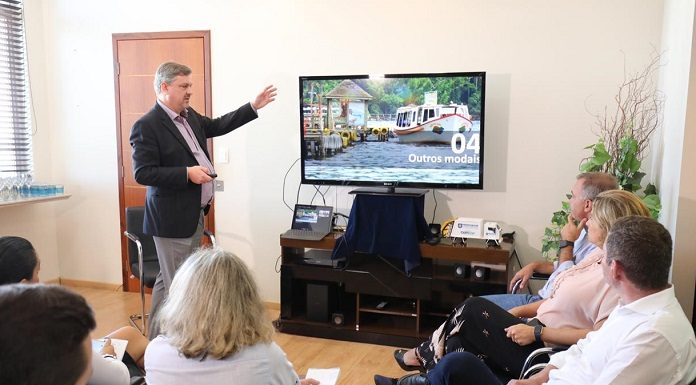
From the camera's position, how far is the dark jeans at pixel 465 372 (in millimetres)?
1980

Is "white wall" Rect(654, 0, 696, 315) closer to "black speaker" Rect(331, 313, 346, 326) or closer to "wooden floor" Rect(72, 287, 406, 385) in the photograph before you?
"wooden floor" Rect(72, 287, 406, 385)

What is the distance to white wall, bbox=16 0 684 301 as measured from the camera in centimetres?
341

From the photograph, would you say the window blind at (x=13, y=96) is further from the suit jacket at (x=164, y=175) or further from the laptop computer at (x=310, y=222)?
the laptop computer at (x=310, y=222)

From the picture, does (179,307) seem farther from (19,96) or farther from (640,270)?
(19,96)

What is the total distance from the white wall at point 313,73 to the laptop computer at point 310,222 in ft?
0.85

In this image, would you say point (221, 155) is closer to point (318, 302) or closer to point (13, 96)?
point (318, 302)

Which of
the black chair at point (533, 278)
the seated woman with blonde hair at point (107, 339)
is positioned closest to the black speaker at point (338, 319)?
the black chair at point (533, 278)

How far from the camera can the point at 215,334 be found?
1.36 meters

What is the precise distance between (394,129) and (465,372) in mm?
1886

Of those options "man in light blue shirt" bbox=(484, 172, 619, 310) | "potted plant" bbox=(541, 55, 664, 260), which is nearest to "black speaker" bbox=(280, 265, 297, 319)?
"man in light blue shirt" bbox=(484, 172, 619, 310)

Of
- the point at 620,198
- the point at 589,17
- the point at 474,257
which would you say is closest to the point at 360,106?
the point at 474,257

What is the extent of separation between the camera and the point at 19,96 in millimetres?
4422

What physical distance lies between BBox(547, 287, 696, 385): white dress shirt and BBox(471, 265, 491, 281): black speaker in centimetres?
167

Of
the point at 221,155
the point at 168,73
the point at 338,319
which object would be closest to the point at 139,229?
the point at 221,155
